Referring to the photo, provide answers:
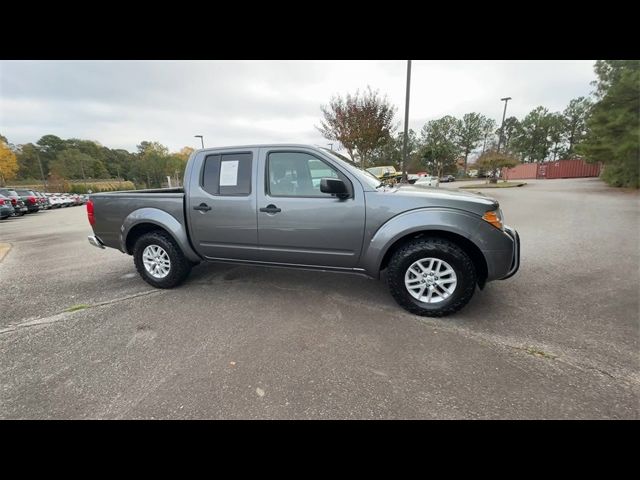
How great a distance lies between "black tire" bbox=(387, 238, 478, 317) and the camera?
290 cm

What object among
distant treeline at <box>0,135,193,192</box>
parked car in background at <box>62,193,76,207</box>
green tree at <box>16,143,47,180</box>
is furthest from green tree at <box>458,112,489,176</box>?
green tree at <box>16,143,47,180</box>

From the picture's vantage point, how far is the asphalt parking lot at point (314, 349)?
1.93 metres

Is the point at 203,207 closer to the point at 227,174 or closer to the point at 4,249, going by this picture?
the point at 227,174

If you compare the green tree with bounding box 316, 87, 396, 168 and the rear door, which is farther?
the green tree with bounding box 316, 87, 396, 168

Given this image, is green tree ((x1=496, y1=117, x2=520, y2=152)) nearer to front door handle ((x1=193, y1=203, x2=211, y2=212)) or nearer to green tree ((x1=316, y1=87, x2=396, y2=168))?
green tree ((x1=316, y1=87, x2=396, y2=168))

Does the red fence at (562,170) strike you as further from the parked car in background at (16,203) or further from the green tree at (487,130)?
the parked car in background at (16,203)

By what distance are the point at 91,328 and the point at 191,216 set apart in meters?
1.60

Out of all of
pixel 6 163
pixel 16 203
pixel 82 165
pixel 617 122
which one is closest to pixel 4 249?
pixel 16 203

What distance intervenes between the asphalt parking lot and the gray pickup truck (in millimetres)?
448

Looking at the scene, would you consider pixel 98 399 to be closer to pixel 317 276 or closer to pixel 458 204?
pixel 317 276

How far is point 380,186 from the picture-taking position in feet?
10.8

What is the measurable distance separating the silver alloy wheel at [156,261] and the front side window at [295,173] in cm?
186

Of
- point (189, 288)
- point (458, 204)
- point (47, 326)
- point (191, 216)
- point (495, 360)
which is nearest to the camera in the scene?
point (495, 360)
